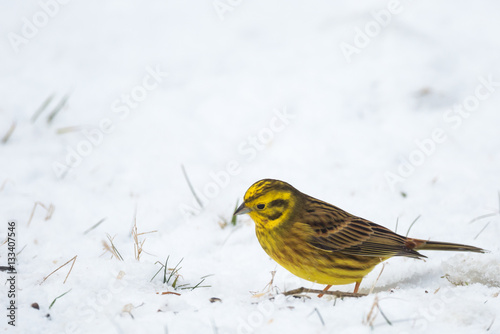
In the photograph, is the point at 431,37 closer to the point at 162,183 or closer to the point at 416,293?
the point at 162,183

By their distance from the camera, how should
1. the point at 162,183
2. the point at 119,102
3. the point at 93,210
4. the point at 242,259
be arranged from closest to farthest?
1. the point at 242,259
2. the point at 93,210
3. the point at 162,183
4. the point at 119,102

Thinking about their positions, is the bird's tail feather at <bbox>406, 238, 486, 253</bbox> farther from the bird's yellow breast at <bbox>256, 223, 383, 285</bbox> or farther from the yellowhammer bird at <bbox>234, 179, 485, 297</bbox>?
the bird's yellow breast at <bbox>256, 223, 383, 285</bbox>

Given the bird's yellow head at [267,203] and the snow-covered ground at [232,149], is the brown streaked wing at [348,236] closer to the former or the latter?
the bird's yellow head at [267,203]

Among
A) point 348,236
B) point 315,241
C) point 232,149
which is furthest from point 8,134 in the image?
point 348,236

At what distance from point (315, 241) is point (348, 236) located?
0.28m

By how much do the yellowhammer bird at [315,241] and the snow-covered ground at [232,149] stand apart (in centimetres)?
27

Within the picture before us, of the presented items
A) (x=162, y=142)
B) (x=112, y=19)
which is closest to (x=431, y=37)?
(x=162, y=142)

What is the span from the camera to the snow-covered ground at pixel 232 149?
3.52m

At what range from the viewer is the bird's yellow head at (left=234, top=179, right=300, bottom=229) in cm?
405

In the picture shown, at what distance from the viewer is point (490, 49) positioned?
7.03 m

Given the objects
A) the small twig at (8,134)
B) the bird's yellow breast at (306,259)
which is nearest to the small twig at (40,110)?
the small twig at (8,134)

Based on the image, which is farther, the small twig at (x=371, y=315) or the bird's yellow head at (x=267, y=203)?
the bird's yellow head at (x=267, y=203)

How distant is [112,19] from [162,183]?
335 centimetres

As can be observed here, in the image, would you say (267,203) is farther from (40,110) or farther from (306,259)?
(40,110)
